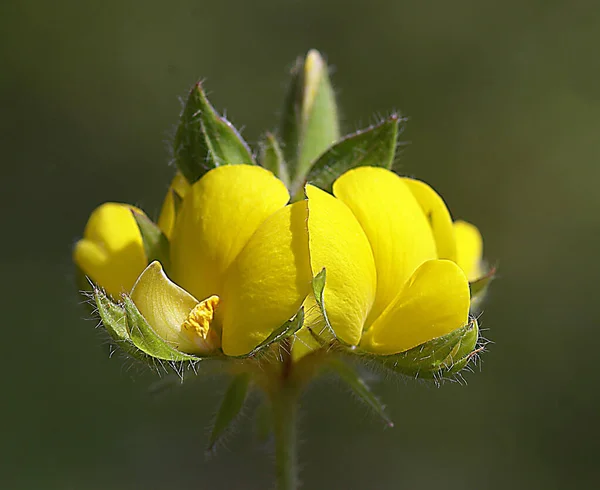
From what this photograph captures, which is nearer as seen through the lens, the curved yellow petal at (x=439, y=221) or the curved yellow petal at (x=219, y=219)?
the curved yellow petal at (x=219, y=219)

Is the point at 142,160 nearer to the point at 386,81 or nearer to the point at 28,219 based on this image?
the point at 28,219

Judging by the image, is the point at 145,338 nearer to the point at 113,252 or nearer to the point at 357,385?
the point at 113,252

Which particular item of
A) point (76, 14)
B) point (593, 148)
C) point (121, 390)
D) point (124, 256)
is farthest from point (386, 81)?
point (124, 256)

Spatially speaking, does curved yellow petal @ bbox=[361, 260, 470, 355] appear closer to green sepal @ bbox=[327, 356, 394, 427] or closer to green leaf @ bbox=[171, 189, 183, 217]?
green sepal @ bbox=[327, 356, 394, 427]

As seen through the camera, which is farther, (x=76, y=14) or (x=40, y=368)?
(x=76, y=14)

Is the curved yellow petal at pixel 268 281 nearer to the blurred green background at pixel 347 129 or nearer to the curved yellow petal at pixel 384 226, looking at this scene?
the curved yellow petal at pixel 384 226

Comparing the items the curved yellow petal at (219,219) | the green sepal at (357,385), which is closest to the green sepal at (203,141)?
the curved yellow petal at (219,219)
